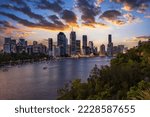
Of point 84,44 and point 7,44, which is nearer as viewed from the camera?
point 84,44

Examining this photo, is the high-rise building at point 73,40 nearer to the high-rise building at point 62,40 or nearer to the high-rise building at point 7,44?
the high-rise building at point 62,40

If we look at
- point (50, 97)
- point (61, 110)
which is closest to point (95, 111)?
point (61, 110)

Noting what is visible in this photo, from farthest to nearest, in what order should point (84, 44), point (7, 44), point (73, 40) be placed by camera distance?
point (7, 44) < point (73, 40) < point (84, 44)

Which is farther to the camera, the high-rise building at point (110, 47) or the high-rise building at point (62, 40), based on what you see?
the high-rise building at point (62, 40)

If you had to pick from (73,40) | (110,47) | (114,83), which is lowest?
(114,83)

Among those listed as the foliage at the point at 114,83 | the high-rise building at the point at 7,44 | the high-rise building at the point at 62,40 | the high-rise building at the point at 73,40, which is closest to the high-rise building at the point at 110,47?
the foliage at the point at 114,83

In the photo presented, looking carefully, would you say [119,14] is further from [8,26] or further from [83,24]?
[8,26]

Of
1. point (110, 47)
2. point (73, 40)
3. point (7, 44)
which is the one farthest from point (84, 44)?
point (7, 44)

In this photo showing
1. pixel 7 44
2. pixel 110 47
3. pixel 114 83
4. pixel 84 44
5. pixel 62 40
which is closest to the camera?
pixel 114 83


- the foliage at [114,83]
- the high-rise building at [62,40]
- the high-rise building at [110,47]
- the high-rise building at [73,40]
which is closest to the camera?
the foliage at [114,83]

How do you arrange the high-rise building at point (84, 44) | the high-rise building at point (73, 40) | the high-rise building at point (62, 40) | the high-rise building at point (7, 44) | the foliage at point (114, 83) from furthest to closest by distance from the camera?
1. the high-rise building at point (7, 44)
2. the high-rise building at point (62, 40)
3. the high-rise building at point (73, 40)
4. the high-rise building at point (84, 44)
5. the foliage at point (114, 83)

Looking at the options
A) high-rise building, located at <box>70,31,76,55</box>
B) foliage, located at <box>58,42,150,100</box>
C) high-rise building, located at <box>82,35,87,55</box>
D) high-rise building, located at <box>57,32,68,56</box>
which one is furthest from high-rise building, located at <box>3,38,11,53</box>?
foliage, located at <box>58,42,150,100</box>

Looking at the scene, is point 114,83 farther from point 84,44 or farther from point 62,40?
point 62,40
